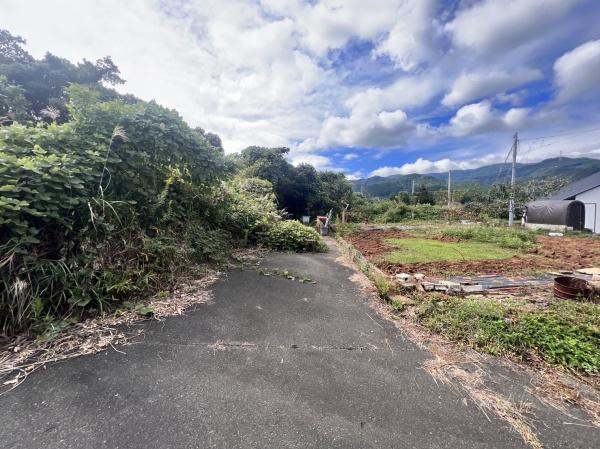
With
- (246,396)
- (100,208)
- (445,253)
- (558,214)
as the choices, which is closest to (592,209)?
(558,214)

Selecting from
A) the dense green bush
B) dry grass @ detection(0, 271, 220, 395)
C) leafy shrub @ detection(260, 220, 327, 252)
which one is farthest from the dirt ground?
dry grass @ detection(0, 271, 220, 395)

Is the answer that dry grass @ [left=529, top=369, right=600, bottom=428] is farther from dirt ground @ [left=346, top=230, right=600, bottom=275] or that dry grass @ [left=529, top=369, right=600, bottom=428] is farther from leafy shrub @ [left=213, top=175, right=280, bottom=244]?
leafy shrub @ [left=213, top=175, right=280, bottom=244]

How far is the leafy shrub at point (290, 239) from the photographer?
20.6 feet

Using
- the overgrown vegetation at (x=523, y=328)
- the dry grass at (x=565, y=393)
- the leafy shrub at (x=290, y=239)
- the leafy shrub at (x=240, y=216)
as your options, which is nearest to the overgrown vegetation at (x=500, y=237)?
the overgrown vegetation at (x=523, y=328)

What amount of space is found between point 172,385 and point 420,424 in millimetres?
1646

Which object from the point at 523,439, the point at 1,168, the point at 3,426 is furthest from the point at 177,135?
the point at 523,439

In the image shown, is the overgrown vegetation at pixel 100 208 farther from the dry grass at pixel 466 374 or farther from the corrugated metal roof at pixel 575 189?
the corrugated metal roof at pixel 575 189

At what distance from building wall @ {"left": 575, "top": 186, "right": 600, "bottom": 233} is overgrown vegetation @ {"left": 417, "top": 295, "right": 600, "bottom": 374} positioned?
1710 cm

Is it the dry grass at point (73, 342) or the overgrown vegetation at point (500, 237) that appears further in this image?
the overgrown vegetation at point (500, 237)

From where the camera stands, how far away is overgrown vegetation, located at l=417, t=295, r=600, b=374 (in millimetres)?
2182

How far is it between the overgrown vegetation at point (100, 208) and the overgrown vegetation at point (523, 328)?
3408 millimetres

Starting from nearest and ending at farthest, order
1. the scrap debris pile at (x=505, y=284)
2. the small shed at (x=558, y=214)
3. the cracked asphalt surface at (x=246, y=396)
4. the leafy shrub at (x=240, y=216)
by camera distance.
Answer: the cracked asphalt surface at (x=246, y=396), the scrap debris pile at (x=505, y=284), the leafy shrub at (x=240, y=216), the small shed at (x=558, y=214)

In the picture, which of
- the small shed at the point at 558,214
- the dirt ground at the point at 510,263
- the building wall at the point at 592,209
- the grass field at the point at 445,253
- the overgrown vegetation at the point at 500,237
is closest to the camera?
the dirt ground at the point at 510,263

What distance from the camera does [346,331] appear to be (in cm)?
257
